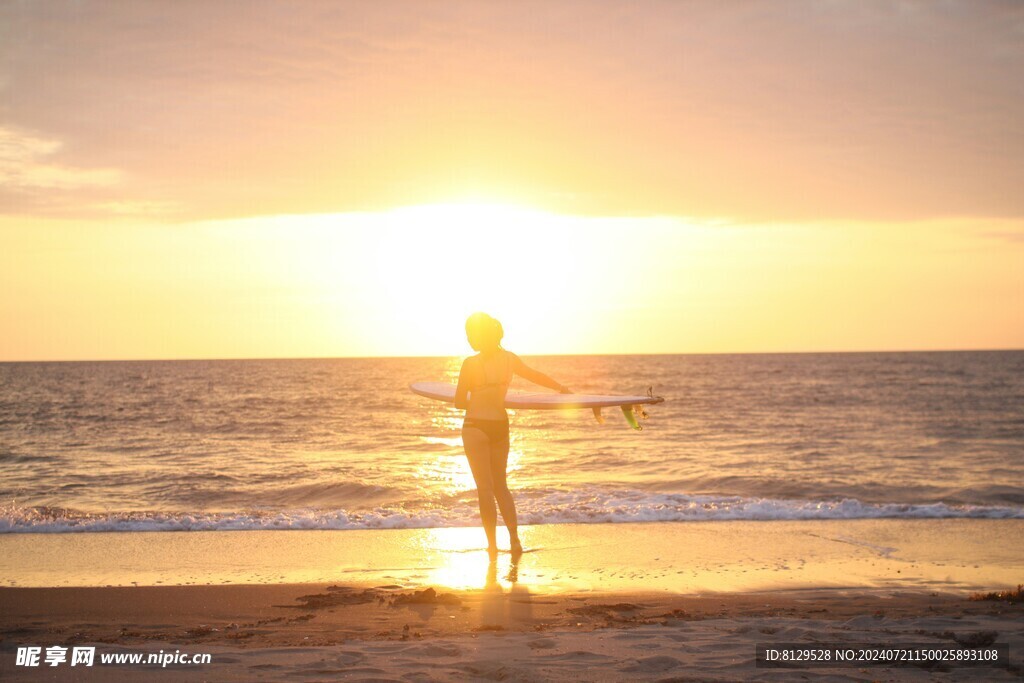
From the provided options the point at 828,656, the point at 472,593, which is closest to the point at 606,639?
the point at 828,656

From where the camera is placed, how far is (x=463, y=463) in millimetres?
17797

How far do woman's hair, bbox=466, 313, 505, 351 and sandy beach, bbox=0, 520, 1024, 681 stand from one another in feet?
6.75

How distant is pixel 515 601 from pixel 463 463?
11.5 meters

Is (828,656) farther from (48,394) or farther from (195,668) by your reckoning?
(48,394)

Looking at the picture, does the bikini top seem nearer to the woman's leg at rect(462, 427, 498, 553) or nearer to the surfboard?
the woman's leg at rect(462, 427, 498, 553)

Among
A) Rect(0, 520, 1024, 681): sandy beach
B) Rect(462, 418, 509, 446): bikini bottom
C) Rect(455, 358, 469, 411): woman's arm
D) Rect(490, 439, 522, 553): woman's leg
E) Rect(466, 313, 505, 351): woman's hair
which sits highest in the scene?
Rect(466, 313, 505, 351): woman's hair

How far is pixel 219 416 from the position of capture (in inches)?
1158

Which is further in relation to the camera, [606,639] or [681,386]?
[681,386]

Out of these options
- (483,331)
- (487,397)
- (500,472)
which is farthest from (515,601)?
(483,331)

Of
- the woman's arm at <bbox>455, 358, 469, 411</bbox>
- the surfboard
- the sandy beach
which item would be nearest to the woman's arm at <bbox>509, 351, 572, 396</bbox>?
the woman's arm at <bbox>455, 358, 469, 411</bbox>

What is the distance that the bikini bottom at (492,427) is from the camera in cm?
781

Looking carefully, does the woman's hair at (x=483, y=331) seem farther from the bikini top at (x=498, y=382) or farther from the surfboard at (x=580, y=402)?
the surfboard at (x=580, y=402)

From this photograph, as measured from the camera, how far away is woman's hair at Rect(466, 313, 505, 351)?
7641 mm

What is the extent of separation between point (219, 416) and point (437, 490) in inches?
707
